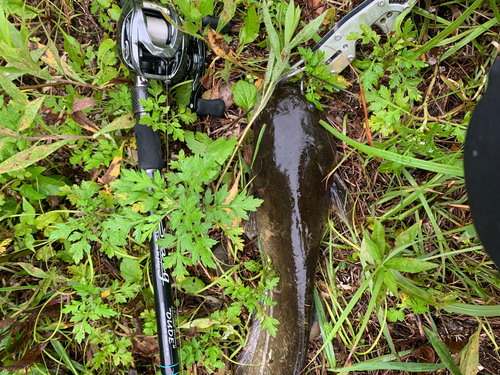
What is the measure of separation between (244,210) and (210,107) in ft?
2.50

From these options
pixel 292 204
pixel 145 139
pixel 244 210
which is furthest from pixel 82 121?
pixel 292 204

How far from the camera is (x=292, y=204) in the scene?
208cm

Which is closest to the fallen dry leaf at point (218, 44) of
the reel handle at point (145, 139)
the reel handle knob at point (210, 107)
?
the reel handle knob at point (210, 107)

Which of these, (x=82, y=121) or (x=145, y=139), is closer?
(x=145, y=139)

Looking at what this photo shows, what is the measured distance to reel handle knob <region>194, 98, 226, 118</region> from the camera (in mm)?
2153

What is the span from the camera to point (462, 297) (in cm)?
211

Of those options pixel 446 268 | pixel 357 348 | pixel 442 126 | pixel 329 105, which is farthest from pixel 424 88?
pixel 357 348

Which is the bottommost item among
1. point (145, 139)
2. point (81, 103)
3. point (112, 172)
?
point (112, 172)

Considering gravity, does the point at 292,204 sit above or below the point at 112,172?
below

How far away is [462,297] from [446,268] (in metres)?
0.20

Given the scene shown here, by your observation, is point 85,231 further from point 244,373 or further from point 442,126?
point 442,126

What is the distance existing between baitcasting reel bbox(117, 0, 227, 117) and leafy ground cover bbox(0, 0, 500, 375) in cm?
22

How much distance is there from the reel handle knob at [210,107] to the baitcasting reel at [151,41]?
0.95ft

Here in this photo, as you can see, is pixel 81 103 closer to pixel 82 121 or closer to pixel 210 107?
pixel 82 121
